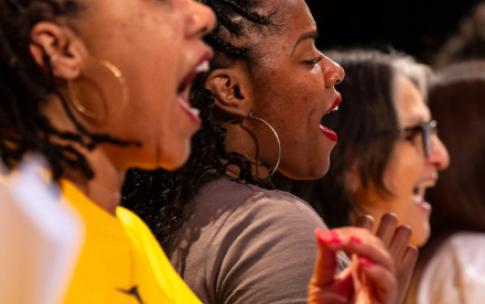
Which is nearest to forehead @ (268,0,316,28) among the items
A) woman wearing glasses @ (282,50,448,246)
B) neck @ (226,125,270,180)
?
neck @ (226,125,270,180)

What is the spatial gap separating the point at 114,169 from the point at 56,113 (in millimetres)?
89

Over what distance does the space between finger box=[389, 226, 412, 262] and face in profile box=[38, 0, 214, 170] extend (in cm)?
36

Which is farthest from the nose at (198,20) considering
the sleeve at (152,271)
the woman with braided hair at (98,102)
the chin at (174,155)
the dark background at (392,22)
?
the dark background at (392,22)

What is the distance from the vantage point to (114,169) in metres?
1.15

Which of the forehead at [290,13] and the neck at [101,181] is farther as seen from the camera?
the forehead at [290,13]

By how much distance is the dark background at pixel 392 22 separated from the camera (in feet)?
12.9

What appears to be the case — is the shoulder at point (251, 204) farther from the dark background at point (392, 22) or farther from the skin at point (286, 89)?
the dark background at point (392, 22)

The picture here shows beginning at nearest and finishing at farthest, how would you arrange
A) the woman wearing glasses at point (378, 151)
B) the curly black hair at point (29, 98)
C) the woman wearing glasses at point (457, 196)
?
the curly black hair at point (29, 98) < the woman wearing glasses at point (378, 151) < the woman wearing glasses at point (457, 196)

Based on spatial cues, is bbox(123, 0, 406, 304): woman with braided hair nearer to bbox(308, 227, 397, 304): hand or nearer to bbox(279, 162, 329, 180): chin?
bbox(279, 162, 329, 180): chin

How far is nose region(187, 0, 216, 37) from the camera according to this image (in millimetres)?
1170

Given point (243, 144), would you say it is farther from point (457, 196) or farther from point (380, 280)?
point (457, 196)

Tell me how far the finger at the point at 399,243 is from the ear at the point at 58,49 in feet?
1.64

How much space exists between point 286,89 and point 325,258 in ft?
1.40

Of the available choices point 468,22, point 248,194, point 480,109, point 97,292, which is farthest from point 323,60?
point 468,22
